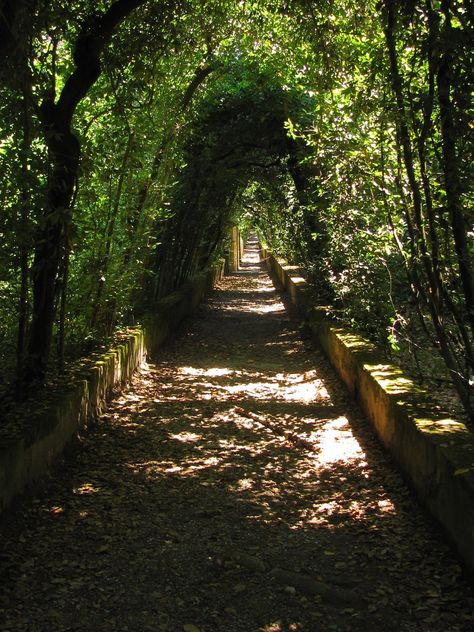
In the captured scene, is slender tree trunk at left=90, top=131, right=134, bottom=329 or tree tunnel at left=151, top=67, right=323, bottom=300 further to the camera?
tree tunnel at left=151, top=67, right=323, bottom=300

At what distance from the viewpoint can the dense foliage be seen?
4020 mm

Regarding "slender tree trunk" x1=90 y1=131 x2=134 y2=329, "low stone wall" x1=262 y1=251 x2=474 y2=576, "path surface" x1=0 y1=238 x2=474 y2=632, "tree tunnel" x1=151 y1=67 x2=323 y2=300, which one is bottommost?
"path surface" x1=0 y1=238 x2=474 y2=632

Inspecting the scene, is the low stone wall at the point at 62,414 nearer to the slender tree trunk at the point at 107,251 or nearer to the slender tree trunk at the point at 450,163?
the slender tree trunk at the point at 107,251

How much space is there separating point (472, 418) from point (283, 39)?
7.21 m

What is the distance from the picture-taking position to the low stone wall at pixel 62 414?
12.5ft

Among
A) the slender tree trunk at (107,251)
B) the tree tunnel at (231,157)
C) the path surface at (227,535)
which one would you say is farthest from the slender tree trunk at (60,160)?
the tree tunnel at (231,157)

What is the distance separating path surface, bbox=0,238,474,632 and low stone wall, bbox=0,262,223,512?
0.55 ft

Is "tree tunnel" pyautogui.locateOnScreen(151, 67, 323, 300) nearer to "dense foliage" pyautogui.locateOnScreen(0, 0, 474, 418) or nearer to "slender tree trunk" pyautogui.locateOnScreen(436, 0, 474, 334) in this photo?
"dense foliage" pyautogui.locateOnScreen(0, 0, 474, 418)

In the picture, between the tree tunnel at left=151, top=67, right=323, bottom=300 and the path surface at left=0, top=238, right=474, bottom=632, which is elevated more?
the tree tunnel at left=151, top=67, right=323, bottom=300

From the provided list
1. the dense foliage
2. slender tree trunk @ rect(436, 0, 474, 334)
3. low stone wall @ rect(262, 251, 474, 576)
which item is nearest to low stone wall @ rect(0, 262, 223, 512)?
the dense foliage

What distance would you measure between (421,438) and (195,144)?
8624 millimetres

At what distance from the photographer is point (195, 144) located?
11.5 metres

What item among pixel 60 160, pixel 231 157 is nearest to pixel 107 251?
pixel 60 160

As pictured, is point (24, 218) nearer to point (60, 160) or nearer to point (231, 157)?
point (60, 160)
